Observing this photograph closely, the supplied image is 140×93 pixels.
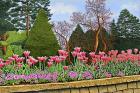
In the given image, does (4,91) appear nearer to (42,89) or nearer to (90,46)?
(42,89)

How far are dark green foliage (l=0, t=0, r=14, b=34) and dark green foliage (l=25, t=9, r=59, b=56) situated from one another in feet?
79.8

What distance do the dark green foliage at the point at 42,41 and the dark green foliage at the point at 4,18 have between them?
24.3 metres

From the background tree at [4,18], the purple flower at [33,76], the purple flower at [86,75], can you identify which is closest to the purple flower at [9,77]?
the purple flower at [33,76]

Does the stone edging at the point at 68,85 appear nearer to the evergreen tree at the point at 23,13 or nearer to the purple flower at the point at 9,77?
the purple flower at the point at 9,77

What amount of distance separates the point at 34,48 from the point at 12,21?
29.1m

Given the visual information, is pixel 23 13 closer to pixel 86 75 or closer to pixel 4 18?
pixel 4 18

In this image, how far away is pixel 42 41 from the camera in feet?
37.5

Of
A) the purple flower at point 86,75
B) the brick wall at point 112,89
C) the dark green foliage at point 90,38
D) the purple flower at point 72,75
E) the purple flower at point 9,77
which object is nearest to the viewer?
the purple flower at point 9,77

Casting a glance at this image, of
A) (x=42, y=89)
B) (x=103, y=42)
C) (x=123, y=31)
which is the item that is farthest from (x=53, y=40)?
(x=123, y=31)

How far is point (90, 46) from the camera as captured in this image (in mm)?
27516

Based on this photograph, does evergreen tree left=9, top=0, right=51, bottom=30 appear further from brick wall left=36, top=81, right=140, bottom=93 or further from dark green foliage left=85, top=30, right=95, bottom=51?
brick wall left=36, top=81, right=140, bottom=93

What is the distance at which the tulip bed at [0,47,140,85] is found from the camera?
7812 mm

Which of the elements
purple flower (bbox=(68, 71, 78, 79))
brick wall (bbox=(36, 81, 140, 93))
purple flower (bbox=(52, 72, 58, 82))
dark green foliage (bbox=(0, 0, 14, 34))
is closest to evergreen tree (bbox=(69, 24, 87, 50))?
dark green foliage (bbox=(0, 0, 14, 34))

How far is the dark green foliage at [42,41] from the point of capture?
11.4 m
